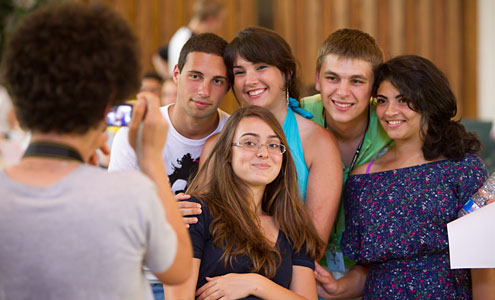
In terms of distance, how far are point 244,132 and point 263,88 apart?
33cm

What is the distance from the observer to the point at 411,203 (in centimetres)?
202

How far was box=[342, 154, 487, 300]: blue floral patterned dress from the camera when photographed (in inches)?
77.3

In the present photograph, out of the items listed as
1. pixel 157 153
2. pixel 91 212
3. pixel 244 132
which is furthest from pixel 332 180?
pixel 91 212

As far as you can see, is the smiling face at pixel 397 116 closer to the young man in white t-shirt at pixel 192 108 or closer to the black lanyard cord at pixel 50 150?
the young man in white t-shirt at pixel 192 108

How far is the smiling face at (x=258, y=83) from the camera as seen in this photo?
2.16 metres

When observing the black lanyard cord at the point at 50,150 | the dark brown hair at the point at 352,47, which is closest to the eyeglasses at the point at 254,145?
the dark brown hair at the point at 352,47

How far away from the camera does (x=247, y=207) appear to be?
185 centimetres

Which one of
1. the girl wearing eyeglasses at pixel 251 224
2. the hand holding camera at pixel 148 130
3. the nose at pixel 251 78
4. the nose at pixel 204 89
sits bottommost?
the girl wearing eyeglasses at pixel 251 224

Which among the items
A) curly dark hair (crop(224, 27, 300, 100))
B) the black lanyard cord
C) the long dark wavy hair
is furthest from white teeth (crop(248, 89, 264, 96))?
the black lanyard cord

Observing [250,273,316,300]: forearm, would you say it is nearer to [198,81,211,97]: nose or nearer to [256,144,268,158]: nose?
[256,144,268,158]: nose

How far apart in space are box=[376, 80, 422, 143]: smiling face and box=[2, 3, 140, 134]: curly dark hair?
4.33 ft

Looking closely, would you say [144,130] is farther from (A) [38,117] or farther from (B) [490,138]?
(B) [490,138]

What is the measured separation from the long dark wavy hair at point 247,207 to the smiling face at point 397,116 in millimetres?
432

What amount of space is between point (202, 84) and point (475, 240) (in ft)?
3.78
